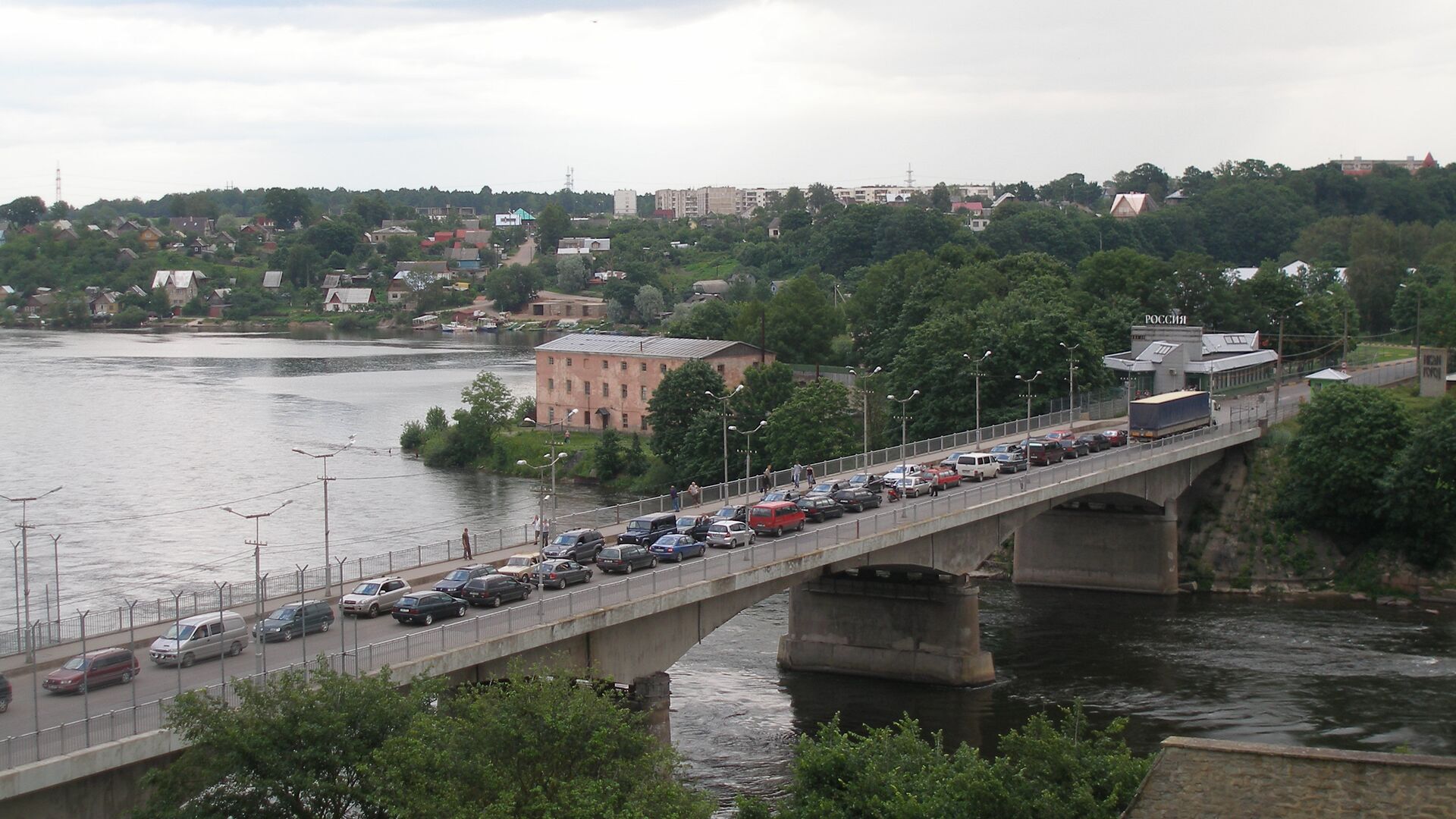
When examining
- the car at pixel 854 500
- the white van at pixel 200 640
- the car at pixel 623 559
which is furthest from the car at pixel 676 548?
the white van at pixel 200 640

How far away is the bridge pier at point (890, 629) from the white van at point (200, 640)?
27.0 meters

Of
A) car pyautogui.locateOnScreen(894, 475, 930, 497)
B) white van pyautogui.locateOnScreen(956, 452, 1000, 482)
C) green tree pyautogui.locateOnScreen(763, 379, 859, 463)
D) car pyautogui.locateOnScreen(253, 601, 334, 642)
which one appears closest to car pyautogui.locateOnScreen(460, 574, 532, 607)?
car pyautogui.locateOnScreen(253, 601, 334, 642)

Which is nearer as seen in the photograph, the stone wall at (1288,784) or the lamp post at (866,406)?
the stone wall at (1288,784)

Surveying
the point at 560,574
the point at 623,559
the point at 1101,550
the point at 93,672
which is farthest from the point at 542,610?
the point at 1101,550

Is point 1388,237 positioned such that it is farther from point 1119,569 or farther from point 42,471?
point 42,471

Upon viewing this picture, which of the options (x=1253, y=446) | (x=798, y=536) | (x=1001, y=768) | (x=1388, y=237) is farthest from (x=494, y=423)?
(x=1388, y=237)

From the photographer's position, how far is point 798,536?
5238cm

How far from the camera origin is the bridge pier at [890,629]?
57.4m

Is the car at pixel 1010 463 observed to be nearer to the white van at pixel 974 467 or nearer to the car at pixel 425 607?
the white van at pixel 974 467

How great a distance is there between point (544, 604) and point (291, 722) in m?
12.5

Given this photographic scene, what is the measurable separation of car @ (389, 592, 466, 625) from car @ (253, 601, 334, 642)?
182 centimetres

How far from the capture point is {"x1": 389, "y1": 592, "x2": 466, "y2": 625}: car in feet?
129

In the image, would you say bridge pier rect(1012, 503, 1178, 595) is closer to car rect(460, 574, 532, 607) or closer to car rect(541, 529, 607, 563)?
car rect(541, 529, 607, 563)

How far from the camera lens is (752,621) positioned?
66.8 m
